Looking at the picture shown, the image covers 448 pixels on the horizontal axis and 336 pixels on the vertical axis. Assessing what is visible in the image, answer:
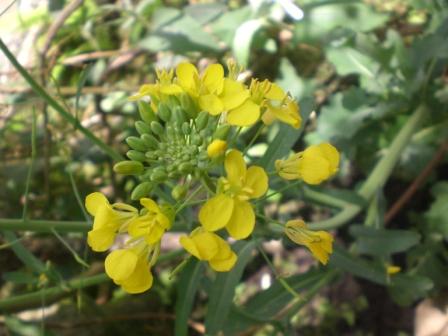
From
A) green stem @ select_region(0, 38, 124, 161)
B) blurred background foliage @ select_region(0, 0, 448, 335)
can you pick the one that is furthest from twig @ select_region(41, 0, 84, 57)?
green stem @ select_region(0, 38, 124, 161)

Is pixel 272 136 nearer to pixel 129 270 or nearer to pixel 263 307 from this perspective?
pixel 263 307

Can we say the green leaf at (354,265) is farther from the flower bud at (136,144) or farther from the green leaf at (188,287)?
the flower bud at (136,144)

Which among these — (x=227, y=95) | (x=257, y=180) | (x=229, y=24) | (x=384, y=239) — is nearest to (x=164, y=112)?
(x=227, y=95)

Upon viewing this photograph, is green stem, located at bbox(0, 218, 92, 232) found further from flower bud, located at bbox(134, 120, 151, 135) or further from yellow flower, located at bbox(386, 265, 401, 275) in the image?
yellow flower, located at bbox(386, 265, 401, 275)

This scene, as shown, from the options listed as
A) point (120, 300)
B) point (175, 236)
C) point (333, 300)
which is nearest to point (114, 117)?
point (175, 236)

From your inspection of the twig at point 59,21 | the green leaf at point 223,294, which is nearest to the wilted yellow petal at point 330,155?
the green leaf at point 223,294

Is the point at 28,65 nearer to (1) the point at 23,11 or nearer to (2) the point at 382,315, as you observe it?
(1) the point at 23,11
